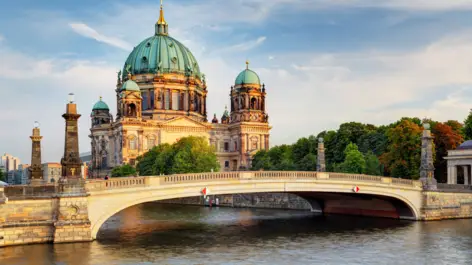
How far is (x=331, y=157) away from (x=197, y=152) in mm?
17184

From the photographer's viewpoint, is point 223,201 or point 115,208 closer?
point 115,208

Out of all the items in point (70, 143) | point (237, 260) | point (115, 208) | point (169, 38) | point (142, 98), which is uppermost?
point (169, 38)

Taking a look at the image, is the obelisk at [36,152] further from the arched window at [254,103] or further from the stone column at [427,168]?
the arched window at [254,103]

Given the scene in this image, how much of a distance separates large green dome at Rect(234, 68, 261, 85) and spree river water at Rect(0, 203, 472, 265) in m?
60.8

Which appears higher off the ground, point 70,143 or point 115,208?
point 70,143

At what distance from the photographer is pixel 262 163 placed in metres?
90.2

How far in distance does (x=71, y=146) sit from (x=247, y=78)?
75319 mm

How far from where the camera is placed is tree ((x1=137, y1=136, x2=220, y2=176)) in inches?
3093

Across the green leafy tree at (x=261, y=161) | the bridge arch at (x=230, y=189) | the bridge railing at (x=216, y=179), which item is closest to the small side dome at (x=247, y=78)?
the green leafy tree at (x=261, y=161)

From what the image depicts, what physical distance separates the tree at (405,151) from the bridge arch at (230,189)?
1167 cm

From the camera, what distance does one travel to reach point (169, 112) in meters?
109

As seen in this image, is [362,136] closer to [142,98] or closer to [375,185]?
[375,185]

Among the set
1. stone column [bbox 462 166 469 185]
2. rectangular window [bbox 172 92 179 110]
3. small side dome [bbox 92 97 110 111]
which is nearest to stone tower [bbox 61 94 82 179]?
stone column [bbox 462 166 469 185]

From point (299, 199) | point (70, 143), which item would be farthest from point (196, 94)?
point (70, 143)
